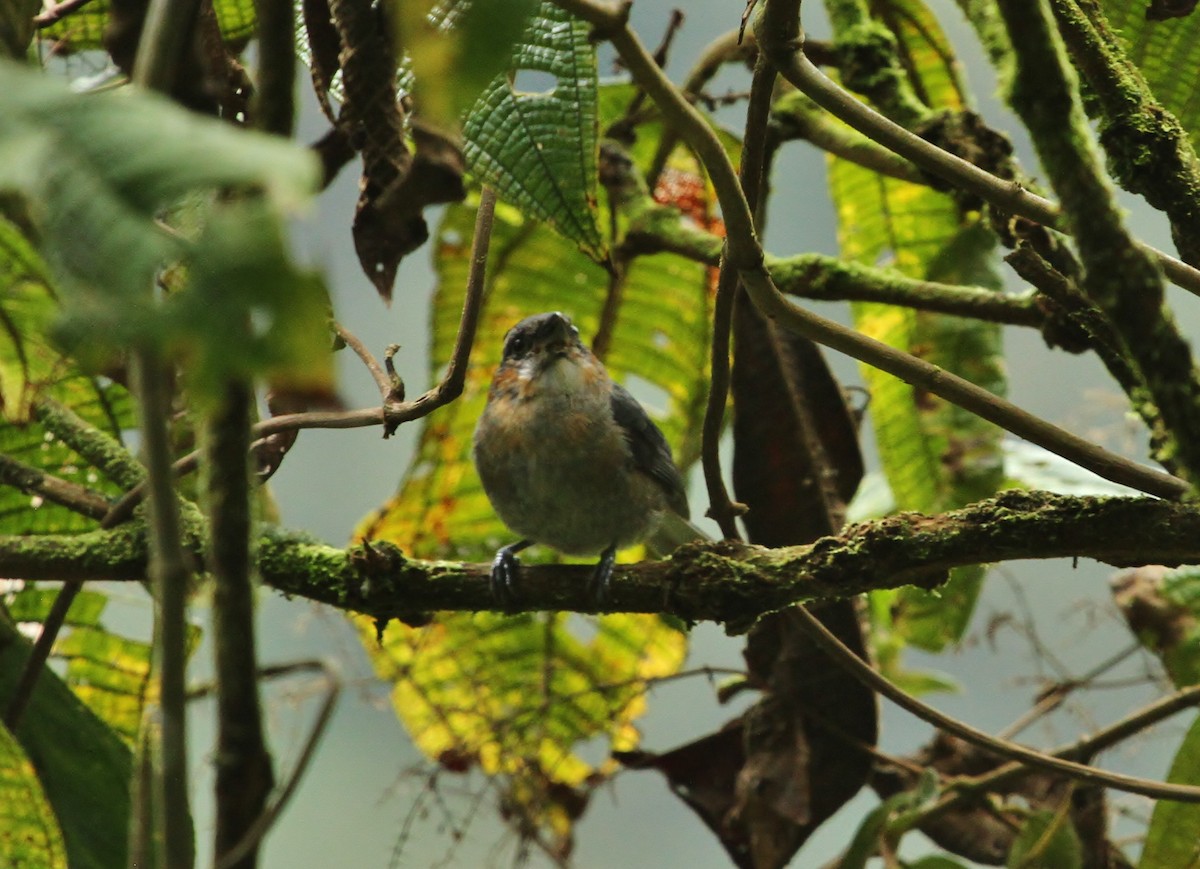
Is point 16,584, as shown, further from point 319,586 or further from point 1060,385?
point 1060,385

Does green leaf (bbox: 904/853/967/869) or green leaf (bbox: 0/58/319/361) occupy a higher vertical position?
green leaf (bbox: 0/58/319/361)

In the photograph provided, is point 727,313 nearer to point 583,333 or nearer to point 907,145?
point 907,145

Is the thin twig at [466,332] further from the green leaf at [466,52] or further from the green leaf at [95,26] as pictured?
the green leaf at [466,52]

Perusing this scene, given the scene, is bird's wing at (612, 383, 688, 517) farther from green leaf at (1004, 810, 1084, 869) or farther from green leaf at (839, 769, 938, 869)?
green leaf at (1004, 810, 1084, 869)

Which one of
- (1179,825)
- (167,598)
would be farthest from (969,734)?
(167,598)

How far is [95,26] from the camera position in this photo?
2936 millimetres

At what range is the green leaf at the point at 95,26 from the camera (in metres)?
2.63

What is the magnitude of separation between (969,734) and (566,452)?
134 cm

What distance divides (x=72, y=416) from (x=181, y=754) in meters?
2.07

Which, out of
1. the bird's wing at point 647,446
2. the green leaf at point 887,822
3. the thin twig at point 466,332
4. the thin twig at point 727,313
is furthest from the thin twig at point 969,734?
the bird's wing at point 647,446

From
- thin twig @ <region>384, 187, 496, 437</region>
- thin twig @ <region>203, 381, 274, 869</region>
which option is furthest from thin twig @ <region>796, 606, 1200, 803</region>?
thin twig @ <region>203, 381, 274, 869</region>

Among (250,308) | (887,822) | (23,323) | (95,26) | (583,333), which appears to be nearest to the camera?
(250,308)

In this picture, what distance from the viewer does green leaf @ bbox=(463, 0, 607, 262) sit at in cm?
188

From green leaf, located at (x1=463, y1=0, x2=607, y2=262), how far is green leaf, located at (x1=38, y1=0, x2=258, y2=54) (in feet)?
3.11
